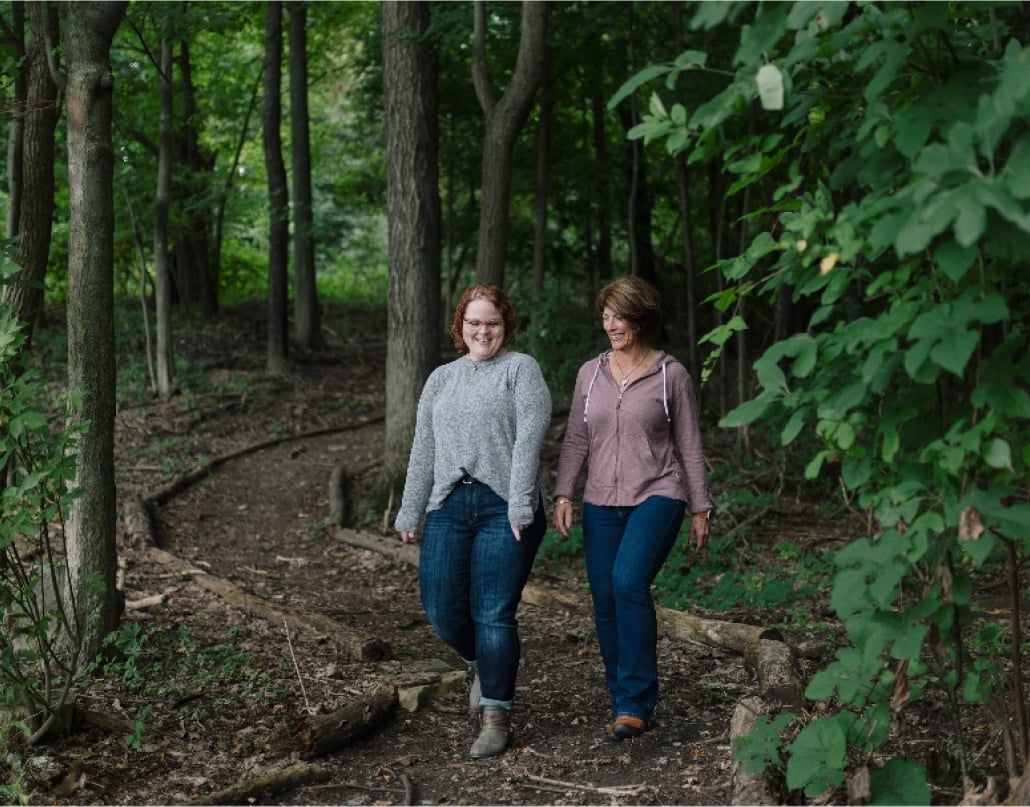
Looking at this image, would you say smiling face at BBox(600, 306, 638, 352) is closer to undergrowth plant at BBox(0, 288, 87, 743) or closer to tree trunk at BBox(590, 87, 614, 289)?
undergrowth plant at BBox(0, 288, 87, 743)

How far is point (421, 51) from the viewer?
10.5 m

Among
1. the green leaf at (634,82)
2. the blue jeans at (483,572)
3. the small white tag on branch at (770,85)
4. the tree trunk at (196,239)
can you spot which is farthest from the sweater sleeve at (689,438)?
the tree trunk at (196,239)

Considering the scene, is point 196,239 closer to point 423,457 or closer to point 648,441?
point 423,457

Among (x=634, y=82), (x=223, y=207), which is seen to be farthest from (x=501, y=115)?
(x=223, y=207)

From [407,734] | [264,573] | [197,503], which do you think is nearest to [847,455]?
[407,734]

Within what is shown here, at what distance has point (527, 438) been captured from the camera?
486 centimetres

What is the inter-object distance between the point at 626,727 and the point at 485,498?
3.96 feet

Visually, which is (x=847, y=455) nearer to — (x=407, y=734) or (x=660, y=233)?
(x=407, y=734)

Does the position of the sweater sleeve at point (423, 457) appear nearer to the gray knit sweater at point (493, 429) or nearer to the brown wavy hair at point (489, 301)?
the gray knit sweater at point (493, 429)

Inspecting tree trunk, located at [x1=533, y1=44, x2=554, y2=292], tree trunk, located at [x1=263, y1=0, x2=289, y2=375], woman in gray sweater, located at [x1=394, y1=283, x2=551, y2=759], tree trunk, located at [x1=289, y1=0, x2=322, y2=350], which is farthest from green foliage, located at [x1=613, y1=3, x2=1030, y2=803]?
tree trunk, located at [x1=289, y1=0, x2=322, y2=350]

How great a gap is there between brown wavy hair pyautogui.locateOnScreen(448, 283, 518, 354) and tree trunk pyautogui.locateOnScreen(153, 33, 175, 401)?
1065cm

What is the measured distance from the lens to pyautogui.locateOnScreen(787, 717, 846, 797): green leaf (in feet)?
11.2

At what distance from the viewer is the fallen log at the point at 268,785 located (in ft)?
13.9

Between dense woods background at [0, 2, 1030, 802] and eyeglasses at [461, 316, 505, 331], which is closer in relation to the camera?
dense woods background at [0, 2, 1030, 802]
